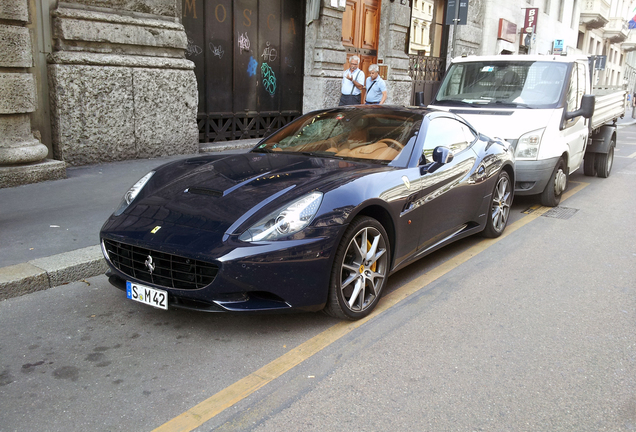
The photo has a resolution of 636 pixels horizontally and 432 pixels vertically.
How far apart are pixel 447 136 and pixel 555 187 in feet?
10.9

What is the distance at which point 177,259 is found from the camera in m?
3.40

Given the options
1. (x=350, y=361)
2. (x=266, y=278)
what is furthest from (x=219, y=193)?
(x=350, y=361)

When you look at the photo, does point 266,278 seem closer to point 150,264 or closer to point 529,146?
point 150,264

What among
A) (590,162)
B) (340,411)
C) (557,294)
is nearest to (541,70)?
(590,162)

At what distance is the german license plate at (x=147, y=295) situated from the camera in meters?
3.47

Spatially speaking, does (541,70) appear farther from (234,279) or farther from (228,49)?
(234,279)

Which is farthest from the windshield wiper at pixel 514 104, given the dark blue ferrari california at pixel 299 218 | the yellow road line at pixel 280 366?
the yellow road line at pixel 280 366

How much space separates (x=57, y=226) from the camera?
5.55 meters

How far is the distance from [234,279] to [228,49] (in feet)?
28.4

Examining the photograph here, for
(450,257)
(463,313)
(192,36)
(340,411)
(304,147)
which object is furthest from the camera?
(192,36)

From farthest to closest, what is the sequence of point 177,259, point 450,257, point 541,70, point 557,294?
point 541,70
point 450,257
point 557,294
point 177,259

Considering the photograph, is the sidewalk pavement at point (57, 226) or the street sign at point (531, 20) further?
the street sign at point (531, 20)

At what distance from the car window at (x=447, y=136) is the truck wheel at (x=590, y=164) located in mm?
6066

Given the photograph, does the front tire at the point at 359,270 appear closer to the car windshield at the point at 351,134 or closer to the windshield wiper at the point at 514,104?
the car windshield at the point at 351,134
